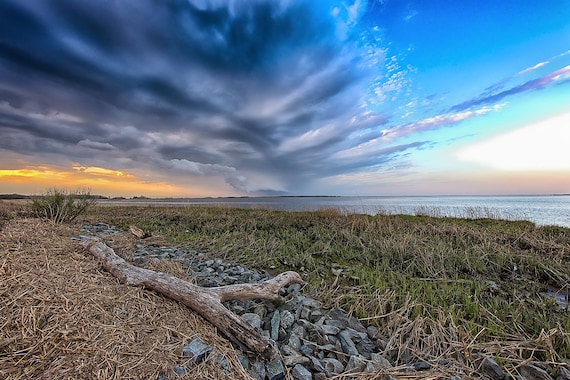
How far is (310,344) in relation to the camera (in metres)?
3.18

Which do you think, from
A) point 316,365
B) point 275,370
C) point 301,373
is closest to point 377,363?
point 316,365

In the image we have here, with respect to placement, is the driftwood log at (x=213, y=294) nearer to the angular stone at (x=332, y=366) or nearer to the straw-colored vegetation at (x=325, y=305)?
the straw-colored vegetation at (x=325, y=305)

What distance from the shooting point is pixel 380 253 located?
25.6ft

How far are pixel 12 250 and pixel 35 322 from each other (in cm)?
236

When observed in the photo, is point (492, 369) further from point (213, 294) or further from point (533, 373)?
point (213, 294)

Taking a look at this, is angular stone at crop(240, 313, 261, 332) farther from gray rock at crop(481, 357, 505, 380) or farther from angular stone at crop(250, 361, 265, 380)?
gray rock at crop(481, 357, 505, 380)

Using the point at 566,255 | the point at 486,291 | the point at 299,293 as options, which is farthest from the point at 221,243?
the point at 566,255

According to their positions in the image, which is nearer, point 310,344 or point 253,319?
point 310,344

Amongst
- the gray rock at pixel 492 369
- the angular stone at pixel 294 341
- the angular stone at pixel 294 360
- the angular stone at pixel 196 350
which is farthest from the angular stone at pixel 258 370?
the gray rock at pixel 492 369

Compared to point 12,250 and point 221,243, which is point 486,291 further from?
point 12,250

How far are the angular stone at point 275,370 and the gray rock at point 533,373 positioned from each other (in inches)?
105

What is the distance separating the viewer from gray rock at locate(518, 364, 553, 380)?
2777 mm

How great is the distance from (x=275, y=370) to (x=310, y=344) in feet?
2.38

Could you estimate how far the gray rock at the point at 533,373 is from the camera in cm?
278
